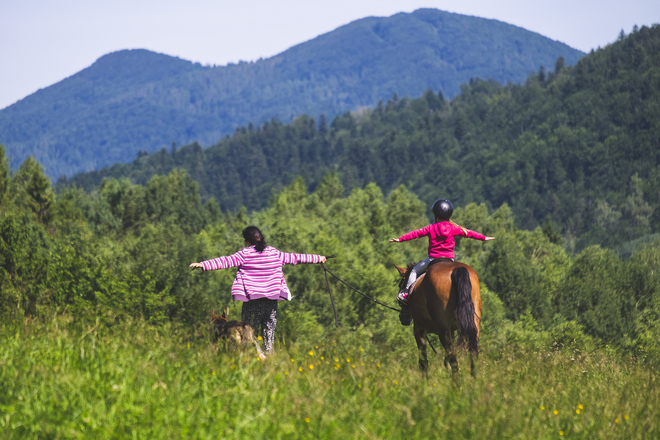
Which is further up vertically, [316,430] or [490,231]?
[316,430]

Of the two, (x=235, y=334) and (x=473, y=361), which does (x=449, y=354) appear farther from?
(x=235, y=334)

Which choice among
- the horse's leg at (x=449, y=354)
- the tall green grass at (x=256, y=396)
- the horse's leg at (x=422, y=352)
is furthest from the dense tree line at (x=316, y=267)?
the tall green grass at (x=256, y=396)

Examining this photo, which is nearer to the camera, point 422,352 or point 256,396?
point 256,396

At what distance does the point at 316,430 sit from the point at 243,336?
9.94 ft

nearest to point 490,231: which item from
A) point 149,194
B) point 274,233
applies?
point 274,233

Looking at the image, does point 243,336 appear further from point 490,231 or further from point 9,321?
point 490,231

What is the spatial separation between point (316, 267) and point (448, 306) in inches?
1745

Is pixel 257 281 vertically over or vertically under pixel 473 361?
over

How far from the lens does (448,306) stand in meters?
8.56

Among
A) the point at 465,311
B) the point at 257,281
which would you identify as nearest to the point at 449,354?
the point at 465,311

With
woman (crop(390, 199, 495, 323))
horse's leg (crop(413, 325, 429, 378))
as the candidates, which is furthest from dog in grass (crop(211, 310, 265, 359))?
woman (crop(390, 199, 495, 323))

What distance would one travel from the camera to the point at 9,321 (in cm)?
761

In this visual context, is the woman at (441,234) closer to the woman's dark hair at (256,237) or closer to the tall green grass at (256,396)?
the woman's dark hair at (256,237)

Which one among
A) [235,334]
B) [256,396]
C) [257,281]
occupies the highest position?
[257,281]
